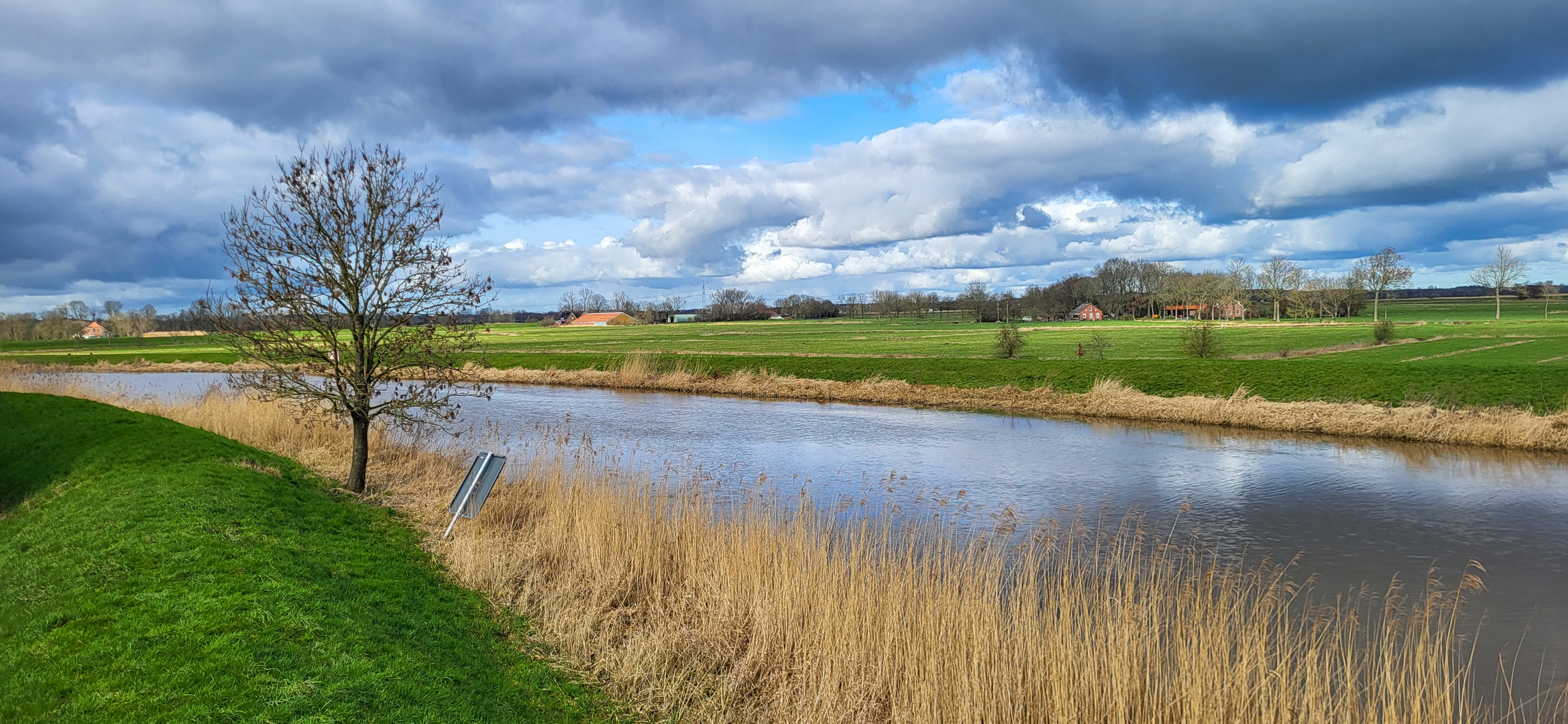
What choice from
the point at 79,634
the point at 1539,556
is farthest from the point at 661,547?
the point at 1539,556

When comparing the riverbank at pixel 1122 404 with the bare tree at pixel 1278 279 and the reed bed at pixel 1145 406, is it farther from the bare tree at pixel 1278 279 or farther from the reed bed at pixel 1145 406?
the bare tree at pixel 1278 279

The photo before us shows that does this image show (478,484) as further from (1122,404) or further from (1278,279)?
(1278,279)

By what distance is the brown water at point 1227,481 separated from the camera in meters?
12.7

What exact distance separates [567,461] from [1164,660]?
14237 millimetres

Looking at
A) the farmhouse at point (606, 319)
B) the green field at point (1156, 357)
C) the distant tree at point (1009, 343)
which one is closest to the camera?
the green field at point (1156, 357)

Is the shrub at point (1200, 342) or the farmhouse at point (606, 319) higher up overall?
the farmhouse at point (606, 319)

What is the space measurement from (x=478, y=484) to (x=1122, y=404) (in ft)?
88.3

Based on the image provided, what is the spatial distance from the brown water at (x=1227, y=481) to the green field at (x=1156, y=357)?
6621 mm

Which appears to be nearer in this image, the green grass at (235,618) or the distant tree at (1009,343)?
the green grass at (235,618)

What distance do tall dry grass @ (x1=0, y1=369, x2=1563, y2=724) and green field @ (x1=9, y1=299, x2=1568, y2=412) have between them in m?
7.16

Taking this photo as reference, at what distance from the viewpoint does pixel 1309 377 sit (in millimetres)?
32562

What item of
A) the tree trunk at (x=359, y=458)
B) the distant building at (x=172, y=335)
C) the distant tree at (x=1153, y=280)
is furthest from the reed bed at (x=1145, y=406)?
the distant tree at (x=1153, y=280)

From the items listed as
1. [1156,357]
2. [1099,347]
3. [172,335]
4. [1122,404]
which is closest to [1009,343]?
[1099,347]

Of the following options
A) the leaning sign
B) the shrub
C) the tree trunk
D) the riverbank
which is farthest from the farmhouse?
the leaning sign
